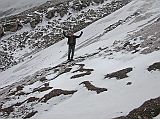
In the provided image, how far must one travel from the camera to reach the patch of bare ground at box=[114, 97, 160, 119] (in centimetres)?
1311

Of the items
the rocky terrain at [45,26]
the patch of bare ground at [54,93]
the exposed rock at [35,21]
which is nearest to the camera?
the patch of bare ground at [54,93]

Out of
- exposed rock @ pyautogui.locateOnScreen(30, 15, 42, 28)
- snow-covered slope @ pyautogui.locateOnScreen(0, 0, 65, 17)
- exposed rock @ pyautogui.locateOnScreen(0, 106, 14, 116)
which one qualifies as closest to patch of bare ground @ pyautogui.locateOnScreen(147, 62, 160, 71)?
exposed rock @ pyautogui.locateOnScreen(0, 106, 14, 116)

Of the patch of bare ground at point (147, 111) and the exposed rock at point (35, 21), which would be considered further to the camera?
the exposed rock at point (35, 21)

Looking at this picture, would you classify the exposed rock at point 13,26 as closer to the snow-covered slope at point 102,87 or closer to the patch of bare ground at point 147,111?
the snow-covered slope at point 102,87

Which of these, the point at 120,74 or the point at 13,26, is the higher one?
the point at 13,26

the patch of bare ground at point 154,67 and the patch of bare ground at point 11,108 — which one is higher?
the patch of bare ground at point 154,67

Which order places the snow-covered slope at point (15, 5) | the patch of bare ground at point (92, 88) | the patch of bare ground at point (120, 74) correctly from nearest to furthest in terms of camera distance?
1. the patch of bare ground at point (92, 88)
2. the patch of bare ground at point (120, 74)
3. the snow-covered slope at point (15, 5)

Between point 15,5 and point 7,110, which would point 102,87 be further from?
point 15,5

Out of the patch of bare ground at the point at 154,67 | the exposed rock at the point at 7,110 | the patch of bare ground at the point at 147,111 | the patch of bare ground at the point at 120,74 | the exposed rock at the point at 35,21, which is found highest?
the exposed rock at the point at 35,21

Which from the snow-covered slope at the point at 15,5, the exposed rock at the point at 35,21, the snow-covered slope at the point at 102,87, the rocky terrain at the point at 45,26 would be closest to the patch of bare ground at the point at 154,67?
the snow-covered slope at the point at 102,87

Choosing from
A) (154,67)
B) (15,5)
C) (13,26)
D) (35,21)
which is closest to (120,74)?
(154,67)

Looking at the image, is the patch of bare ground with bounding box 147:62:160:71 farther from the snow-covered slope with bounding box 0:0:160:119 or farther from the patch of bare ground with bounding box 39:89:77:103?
the patch of bare ground with bounding box 39:89:77:103

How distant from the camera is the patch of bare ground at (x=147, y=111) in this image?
1311cm

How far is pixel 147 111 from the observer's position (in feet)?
43.8
